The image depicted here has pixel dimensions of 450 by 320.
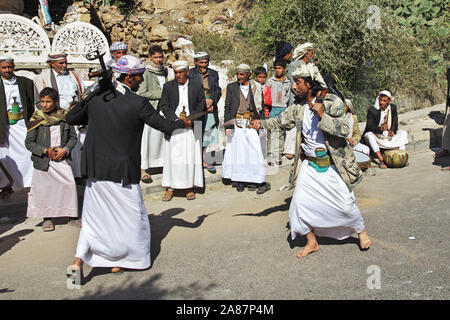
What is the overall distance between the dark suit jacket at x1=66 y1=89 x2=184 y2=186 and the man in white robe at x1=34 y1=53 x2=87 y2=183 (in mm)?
2825

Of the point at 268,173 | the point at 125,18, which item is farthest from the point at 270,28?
the point at 125,18

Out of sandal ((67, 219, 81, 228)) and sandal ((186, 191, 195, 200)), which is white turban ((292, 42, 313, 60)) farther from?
sandal ((67, 219, 81, 228))

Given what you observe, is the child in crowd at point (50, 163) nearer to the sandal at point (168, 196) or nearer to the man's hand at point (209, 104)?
the sandal at point (168, 196)

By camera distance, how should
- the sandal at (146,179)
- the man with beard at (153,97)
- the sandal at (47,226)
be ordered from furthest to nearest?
the man with beard at (153,97), the sandal at (146,179), the sandal at (47,226)

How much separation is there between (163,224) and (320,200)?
2.27m

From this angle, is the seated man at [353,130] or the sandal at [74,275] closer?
the sandal at [74,275]

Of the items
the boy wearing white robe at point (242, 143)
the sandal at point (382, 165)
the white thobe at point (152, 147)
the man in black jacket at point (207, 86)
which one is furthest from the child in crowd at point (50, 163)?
the sandal at point (382, 165)

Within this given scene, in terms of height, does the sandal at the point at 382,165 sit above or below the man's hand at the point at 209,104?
below

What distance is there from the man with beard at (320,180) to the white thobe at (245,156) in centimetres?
277

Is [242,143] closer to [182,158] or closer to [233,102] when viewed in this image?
[233,102]

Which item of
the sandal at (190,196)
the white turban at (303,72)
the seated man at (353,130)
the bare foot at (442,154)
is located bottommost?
the sandal at (190,196)

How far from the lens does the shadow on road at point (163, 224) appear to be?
5.62m

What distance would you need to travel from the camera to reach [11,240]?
5.96m

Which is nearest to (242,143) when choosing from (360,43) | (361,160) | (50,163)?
(361,160)
